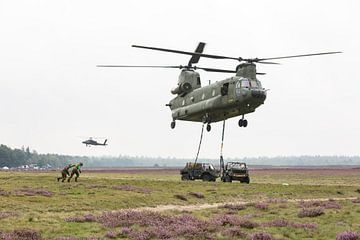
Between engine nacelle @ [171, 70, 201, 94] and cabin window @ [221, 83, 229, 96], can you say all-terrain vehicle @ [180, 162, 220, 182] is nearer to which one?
engine nacelle @ [171, 70, 201, 94]

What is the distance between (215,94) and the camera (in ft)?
161

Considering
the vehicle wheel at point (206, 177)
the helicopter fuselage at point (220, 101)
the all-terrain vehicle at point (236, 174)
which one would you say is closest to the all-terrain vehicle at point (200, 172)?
the vehicle wheel at point (206, 177)

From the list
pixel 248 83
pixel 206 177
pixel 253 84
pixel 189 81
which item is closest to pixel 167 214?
pixel 248 83

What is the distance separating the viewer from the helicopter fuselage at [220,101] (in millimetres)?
44594

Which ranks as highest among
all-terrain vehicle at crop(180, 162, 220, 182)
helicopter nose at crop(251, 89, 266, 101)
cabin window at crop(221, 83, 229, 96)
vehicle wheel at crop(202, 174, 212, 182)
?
cabin window at crop(221, 83, 229, 96)

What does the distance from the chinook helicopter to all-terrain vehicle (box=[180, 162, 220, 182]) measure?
13.8 feet

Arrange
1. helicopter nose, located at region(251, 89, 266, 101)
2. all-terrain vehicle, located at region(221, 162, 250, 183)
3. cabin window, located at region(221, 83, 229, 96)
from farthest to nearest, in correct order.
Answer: all-terrain vehicle, located at region(221, 162, 250, 183)
cabin window, located at region(221, 83, 229, 96)
helicopter nose, located at region(251, 89, 266, 101)

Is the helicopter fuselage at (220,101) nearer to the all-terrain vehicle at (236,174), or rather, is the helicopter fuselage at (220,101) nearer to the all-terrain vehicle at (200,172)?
the all-terrain vehicle at (200,172)

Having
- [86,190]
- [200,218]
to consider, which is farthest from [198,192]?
[200,218]

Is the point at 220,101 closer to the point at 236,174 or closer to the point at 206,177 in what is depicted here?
the point at 236,174

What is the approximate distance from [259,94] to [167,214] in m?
20.3

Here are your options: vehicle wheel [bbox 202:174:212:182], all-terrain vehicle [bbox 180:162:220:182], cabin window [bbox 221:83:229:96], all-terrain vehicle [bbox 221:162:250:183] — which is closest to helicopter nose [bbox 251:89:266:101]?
cabin window [bbox 221:83:229:96]

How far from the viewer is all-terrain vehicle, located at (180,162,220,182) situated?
172ft

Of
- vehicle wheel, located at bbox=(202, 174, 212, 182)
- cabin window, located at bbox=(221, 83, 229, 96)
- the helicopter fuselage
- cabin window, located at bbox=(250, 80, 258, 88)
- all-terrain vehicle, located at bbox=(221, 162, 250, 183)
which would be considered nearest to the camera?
the helicopter fuselage
